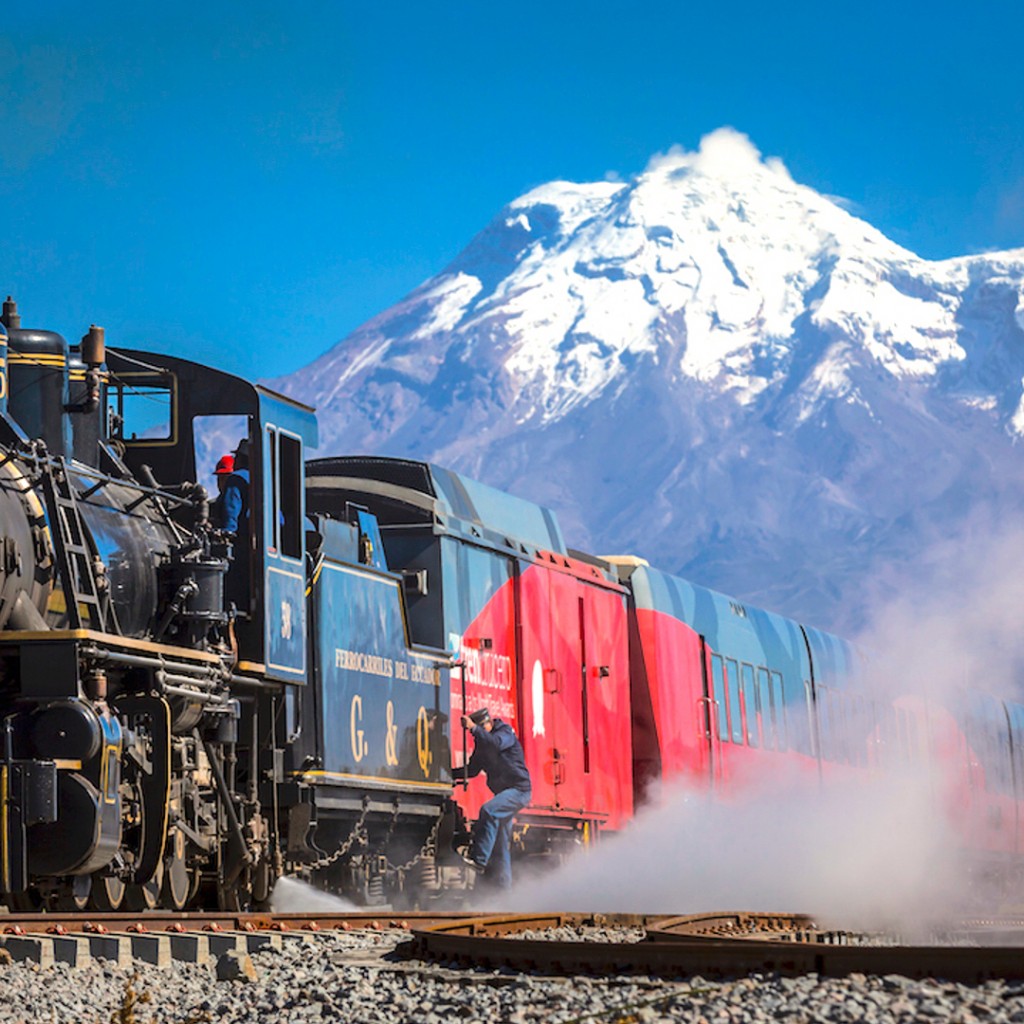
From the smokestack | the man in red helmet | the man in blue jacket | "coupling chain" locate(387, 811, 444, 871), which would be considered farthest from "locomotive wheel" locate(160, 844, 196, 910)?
the man in blue jacket

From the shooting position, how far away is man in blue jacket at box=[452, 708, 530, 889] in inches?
581

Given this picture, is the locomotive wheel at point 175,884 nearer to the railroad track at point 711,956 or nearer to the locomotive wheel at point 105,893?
the locomotive wheel at point 105,893

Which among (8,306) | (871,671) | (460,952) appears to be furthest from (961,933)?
(871,671)

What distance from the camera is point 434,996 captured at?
717cm

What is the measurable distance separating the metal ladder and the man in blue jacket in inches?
188

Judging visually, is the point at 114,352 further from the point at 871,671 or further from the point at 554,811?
the point at 871,671

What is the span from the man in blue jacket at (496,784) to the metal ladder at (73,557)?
15.7ft

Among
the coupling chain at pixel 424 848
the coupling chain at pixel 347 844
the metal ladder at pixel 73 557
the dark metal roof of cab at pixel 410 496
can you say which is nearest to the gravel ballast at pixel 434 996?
the metal ladder at pixel 73 557

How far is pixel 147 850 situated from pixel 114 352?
12.3 ft

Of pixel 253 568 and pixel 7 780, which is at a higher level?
pixel 253 568

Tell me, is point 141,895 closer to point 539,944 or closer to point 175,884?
point 175,884

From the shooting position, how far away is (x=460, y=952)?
319 inches

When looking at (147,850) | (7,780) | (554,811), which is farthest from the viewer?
(554,811)

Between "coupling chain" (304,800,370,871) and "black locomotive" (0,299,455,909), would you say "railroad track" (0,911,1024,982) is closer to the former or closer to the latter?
"black locomotive" (0,299,455,909)
